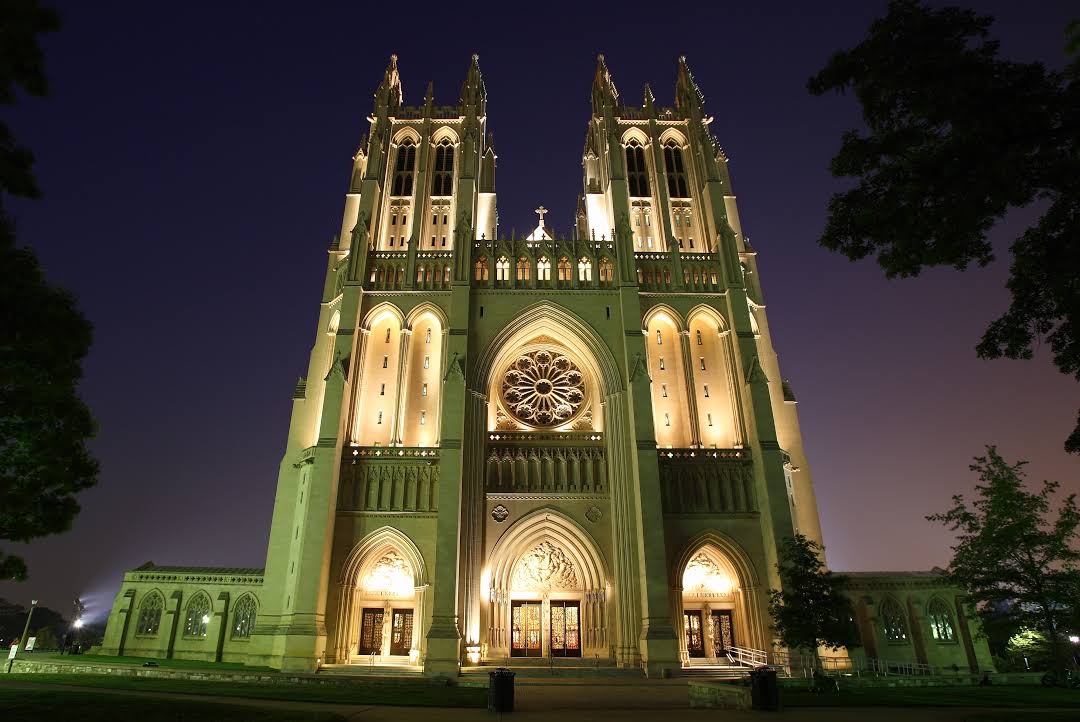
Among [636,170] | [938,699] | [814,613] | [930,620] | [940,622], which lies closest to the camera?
[938,699]

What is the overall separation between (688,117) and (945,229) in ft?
120

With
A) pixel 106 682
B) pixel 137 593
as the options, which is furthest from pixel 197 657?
pixel 106 682

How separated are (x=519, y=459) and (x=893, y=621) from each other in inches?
839

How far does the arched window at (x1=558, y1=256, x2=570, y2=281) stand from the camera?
115ft

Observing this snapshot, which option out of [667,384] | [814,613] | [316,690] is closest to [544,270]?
[667,384]

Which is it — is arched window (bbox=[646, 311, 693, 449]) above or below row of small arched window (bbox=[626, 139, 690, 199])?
below

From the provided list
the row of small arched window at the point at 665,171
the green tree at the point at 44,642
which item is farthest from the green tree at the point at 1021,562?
the green tree at the point at 44,642

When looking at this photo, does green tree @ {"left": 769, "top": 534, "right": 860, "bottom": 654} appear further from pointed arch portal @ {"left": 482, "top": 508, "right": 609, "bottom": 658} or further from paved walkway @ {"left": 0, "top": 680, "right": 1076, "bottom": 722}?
pointed arch portal @ {"left": 482, "top": 508, "right": 609, "bottom": 658}

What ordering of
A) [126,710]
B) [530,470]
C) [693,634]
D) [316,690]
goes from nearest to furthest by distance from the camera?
[126,710]
[316,690]
[693,634]
[530,470]

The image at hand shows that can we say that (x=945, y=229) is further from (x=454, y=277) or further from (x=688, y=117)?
(x=688, y=117)

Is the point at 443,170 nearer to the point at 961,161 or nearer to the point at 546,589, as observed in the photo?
the point at 546,589

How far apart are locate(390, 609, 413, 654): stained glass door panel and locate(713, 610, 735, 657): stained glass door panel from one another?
14432mm

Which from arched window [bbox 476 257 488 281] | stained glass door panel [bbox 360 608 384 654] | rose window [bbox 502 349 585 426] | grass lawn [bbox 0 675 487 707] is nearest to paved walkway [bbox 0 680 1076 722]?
grass lawn [bbox 0 675 487 707]

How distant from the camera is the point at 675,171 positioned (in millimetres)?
41344
